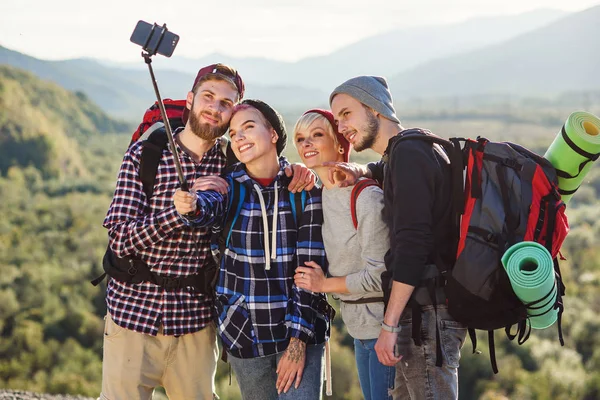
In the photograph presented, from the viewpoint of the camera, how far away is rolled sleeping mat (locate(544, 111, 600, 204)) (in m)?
2.92

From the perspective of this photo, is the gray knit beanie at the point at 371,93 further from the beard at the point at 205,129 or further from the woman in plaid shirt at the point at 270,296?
the beard at the point at 205,129

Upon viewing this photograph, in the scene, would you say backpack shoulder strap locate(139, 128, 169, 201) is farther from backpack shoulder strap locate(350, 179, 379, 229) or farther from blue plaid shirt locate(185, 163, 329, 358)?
backpack shoulder strap locate(350, 179, 379, 229)

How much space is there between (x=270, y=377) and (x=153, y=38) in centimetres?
171

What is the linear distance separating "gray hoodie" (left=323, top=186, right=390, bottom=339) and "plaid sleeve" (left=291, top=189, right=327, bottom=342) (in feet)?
0.13

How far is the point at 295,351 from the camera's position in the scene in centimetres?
306

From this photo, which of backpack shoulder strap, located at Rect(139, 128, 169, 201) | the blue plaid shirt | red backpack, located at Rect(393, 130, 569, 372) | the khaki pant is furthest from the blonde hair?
the khaki pant

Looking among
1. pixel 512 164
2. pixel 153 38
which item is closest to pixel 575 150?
pixel 512 164

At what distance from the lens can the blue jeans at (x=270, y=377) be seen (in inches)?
123

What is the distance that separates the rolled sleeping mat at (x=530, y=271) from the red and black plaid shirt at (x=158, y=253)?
1.61 m

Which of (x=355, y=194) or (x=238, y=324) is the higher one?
(x=355, y=194)

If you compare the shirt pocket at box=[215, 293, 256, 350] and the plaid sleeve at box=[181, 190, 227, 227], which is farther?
the shirt pocket at box=[215, 293, 256, 350]

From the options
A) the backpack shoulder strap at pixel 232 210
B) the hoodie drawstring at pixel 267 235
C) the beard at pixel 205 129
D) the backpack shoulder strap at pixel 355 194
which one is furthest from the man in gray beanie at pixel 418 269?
the beard at pixel 205 129

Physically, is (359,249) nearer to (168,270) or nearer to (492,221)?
(492,221)

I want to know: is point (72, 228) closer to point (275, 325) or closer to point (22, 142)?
point (22, 142)
